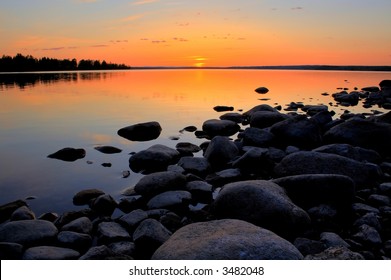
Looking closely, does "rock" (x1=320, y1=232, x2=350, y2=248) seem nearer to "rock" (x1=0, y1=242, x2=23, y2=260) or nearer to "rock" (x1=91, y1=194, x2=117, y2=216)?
"rock" (x1=91, y1=194, x2=117, y2=216)

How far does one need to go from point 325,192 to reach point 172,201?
3.01 meters

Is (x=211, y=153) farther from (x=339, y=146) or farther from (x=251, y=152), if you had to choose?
(x=339, y=146)

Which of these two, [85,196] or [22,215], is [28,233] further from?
[85,196]

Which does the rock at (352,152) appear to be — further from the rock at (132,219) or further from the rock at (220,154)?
the rock at (132,219)

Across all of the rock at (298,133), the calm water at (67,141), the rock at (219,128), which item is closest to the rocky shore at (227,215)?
the calm water at (67,141)

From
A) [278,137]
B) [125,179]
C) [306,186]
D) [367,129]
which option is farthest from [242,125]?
[306,186]

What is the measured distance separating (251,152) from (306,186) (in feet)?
9.50

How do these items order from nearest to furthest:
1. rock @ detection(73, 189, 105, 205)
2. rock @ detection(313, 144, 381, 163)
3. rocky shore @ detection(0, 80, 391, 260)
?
rocky shore @ detection(0, 80, 391, 260)
rock @ detection(73, 189, 105, 205)
rock @ detection(313, 144, 381, 163)

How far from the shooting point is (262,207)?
592cm

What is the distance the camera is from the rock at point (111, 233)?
18.9 ft

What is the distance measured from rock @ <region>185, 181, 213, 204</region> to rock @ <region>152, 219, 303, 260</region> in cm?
292

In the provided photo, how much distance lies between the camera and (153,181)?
7.93 metres

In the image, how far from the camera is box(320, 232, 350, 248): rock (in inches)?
210

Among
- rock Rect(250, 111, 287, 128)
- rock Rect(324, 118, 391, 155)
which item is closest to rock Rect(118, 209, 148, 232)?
rock Rect(324, 118, 391, 155)
